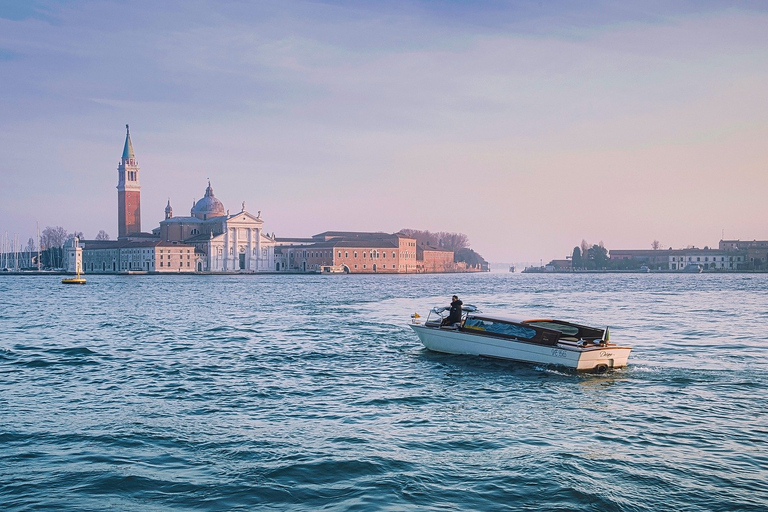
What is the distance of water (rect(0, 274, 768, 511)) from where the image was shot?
848cm

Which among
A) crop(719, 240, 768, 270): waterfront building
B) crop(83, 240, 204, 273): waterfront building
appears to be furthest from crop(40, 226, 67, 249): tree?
crop(719, 240, 768, 270): waterfront building

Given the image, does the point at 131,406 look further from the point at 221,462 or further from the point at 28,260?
the point at 28,260

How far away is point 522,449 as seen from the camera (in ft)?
33.7

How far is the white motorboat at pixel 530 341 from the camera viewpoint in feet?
54.7

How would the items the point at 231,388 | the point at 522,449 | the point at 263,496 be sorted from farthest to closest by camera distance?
the point at 231,388 → the point at 522,449 → the point at 263,496

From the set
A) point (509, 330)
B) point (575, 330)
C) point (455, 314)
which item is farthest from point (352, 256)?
point (575, 330)

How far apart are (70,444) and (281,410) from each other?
3.58 metres

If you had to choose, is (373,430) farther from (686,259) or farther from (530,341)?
(686,259)

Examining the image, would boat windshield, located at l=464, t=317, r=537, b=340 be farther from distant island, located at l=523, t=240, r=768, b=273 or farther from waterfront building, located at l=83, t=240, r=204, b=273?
distant island, located at l=523, t=240, r=768, b=273

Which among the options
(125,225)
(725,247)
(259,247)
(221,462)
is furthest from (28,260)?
(221,462)

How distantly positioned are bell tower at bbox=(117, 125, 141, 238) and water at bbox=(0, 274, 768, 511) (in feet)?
410

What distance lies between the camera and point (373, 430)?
1140 cm

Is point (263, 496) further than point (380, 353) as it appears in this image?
No

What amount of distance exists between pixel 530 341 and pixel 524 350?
0.27 meters
